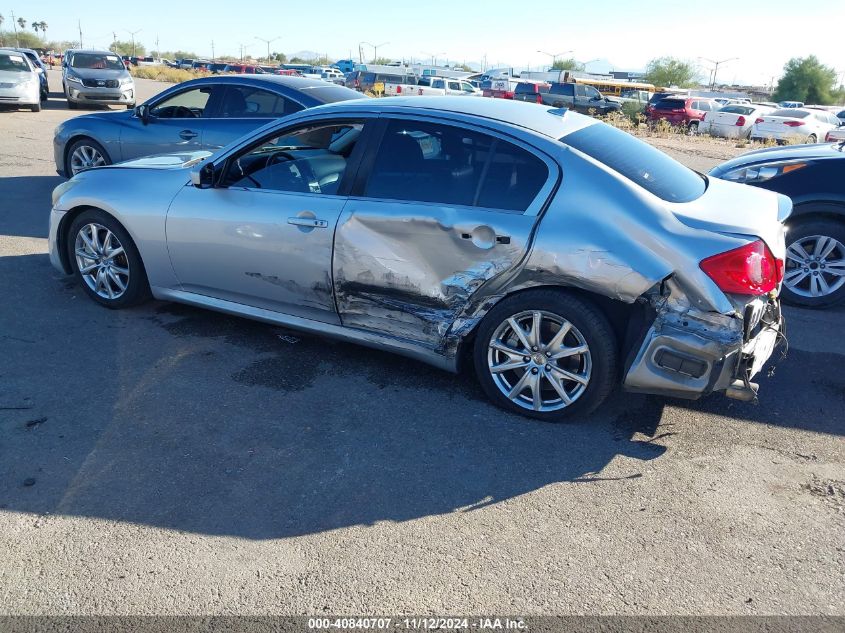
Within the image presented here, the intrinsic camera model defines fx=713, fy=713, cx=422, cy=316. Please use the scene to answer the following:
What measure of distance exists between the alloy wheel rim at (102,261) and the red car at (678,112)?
88.4 ft

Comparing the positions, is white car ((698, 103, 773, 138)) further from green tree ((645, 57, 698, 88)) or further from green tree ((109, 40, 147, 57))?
green tree ((109, 40, 147, 57))

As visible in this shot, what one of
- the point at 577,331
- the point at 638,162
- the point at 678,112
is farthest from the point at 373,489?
the point at 678,112

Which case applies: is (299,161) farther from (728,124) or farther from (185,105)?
(728,124)

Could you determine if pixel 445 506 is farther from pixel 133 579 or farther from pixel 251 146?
pixel 251 146

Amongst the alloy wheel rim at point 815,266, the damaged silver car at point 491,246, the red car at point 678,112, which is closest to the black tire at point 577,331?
the damaged silver car at point 491,246

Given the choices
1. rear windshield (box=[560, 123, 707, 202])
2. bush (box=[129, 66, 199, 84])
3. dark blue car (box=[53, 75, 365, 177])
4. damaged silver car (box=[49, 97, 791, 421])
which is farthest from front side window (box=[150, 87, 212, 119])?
bush (box=[129, 66, 199, 84])

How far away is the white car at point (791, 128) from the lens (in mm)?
23438

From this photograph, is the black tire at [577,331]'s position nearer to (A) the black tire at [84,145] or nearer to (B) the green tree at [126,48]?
(A) the black tire at [84,145]

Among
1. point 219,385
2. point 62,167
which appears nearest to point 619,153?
point 219,385

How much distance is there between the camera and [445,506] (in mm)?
3293

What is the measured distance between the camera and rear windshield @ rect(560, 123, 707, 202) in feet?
13.1

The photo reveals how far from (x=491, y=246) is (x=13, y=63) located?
747 inches

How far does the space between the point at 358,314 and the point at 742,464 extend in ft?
7.65

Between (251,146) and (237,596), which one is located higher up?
(251,146)
